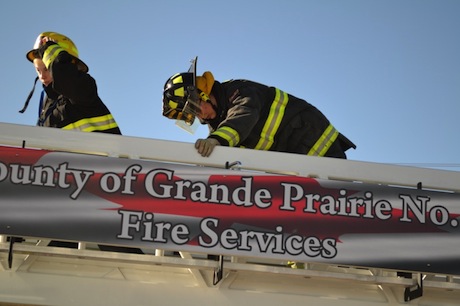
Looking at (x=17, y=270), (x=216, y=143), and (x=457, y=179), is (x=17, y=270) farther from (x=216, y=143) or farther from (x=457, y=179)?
(x=457, y=179)

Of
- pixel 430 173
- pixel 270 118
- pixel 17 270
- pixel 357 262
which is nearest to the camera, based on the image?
pixel 17 270

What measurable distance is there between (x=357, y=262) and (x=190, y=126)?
93.9 inches

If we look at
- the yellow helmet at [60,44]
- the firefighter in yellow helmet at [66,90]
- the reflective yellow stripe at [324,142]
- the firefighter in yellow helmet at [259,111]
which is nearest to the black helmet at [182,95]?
the firefighter in yellow helmet at [259,111]

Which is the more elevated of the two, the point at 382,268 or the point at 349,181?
the point at 349,181

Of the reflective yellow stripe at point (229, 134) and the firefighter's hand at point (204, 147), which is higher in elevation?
the reflective yellow stripe at point (229, 134)

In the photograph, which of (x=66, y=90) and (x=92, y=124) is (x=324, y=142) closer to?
(x=92, y=124)

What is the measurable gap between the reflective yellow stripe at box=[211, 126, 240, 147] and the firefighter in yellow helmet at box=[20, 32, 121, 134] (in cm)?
110

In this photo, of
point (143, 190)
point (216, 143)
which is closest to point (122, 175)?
point (143, 190)

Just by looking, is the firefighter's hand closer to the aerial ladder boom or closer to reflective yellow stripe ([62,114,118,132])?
the aerial ladder boom

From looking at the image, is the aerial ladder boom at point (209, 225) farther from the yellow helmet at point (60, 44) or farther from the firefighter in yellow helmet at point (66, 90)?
the yellow helmet at point (60, 44)

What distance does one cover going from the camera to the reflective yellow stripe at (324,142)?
301 inches

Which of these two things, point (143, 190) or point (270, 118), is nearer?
point (143, 190)

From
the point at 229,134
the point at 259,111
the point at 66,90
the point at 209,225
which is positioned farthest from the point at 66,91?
the point at 209,225

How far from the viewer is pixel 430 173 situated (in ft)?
20.8
